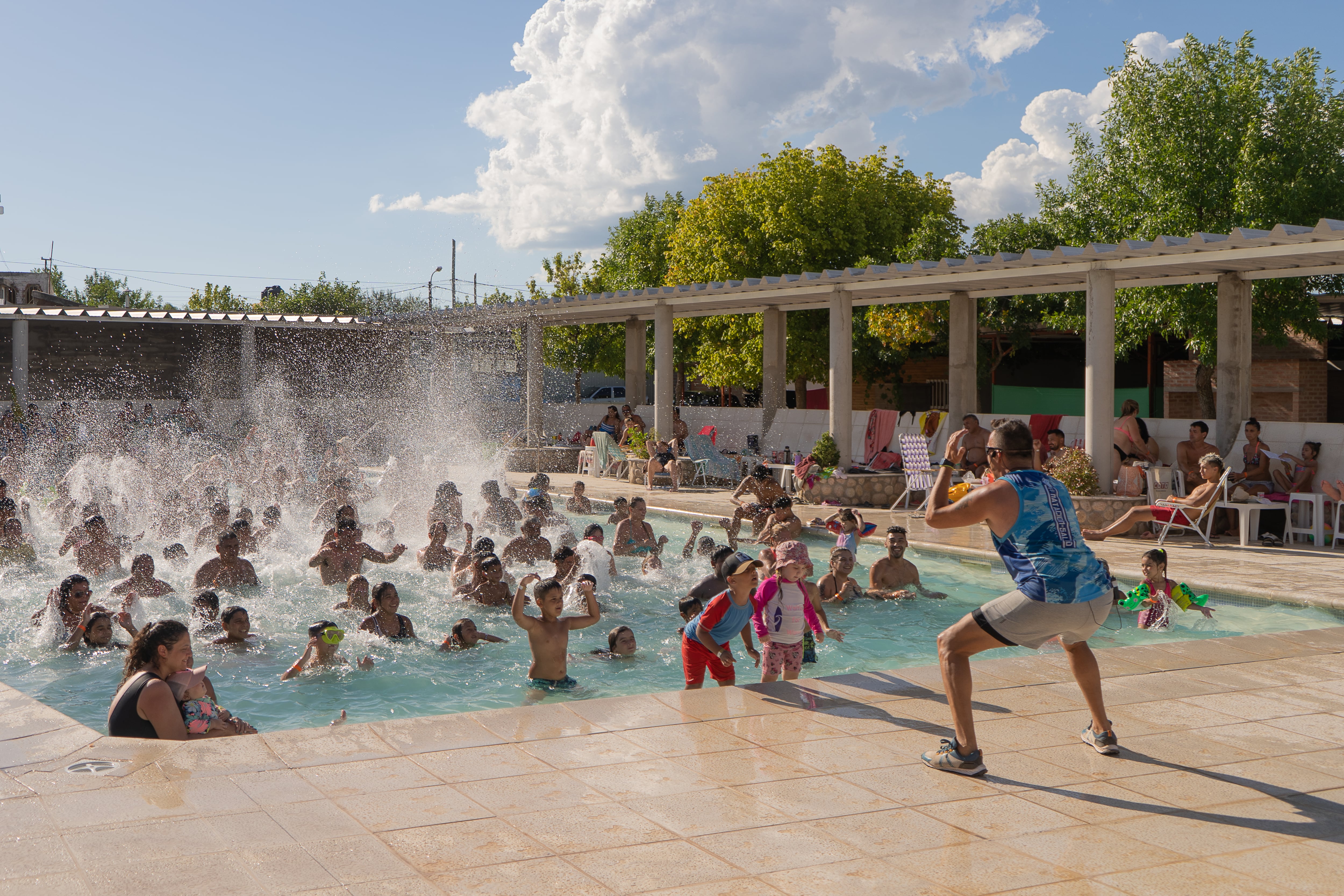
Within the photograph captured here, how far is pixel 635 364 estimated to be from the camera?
25219 millimetres

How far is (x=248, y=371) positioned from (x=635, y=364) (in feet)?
35.7

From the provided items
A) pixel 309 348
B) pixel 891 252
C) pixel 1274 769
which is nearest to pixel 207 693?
pixel 1274 769

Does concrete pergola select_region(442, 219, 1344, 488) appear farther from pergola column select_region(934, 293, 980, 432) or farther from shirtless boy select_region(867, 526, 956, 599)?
shirtless boy select_region(867, 526, 956, 599)

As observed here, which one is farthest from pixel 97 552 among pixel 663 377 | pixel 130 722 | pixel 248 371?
pixel 248 371

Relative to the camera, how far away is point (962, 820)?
4.18 meters

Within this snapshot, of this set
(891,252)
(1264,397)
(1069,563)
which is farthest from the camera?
(891,252)

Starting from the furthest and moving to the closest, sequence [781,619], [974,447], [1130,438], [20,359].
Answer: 1. [20,359]
2. [974,447]
3. [1130,438]
4. [781,619]

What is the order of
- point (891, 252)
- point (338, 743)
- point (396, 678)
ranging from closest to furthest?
point (338, 743), point (396, 678), point (891, 252)

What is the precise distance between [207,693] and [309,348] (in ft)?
87.6

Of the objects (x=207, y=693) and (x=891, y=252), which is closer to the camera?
(x=207, y=693)

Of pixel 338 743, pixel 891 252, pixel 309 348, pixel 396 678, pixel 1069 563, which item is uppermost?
pixel 891 252

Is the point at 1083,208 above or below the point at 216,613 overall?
above

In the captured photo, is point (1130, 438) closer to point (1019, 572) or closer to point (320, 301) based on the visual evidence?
point (1019, 572)

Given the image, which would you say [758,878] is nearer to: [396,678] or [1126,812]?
[1126,812]
